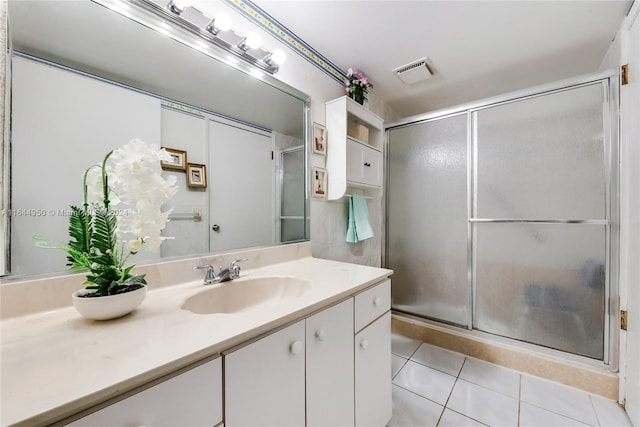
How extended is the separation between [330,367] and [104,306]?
678mm

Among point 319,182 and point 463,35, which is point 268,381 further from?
point 463,35

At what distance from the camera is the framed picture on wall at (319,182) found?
1.53m

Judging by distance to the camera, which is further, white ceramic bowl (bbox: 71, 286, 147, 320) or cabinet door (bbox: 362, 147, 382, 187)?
cabinet door (bbox: 362, 147, 382, 187)

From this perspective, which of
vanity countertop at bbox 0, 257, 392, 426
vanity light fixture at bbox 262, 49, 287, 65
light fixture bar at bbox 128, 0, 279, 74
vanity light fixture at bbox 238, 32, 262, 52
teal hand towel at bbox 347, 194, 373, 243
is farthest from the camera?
teal hand towel at bbox 347, 194, 373, 243

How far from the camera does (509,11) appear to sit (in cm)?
130

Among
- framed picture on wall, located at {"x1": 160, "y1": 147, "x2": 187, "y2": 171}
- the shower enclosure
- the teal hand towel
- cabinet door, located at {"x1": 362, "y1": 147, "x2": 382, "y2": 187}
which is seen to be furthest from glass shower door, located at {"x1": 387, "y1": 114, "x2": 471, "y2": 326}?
framed picture on wall, located at {"x1": 160, "y1": 147, "x2": 187, "y2": 171}

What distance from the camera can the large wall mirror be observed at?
684 millimetres

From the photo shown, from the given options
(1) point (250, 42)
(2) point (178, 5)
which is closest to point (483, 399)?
(1) point (250, 42)

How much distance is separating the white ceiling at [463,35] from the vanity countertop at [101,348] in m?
1.45

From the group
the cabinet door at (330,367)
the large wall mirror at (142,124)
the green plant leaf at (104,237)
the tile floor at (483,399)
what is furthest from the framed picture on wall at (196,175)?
the tile floor at (483,399)

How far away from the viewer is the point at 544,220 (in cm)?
157

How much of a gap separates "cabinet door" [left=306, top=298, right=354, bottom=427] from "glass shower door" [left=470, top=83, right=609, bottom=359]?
1.40m

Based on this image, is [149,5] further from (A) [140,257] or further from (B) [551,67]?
(B) [551,67]

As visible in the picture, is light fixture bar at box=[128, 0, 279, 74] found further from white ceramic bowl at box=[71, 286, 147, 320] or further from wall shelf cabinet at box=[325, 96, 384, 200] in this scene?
white ceramic bowl at box=[71, 286, 147, 320]
